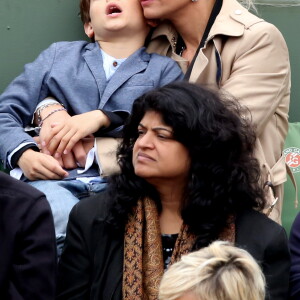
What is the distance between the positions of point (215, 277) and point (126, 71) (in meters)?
1.56

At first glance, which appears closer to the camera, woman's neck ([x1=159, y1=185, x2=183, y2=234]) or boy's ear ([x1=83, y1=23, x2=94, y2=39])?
woman's neck ([x1=159, y1=185, x2=183, y2=234])

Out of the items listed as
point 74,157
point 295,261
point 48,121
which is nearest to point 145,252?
point 295,261

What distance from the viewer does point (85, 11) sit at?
4555mm

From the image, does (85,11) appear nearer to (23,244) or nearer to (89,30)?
(89,30)

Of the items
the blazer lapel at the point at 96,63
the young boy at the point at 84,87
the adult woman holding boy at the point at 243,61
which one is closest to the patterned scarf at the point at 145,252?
the young boy at the point at 84,87

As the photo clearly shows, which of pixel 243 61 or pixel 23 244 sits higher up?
pixel 243 61

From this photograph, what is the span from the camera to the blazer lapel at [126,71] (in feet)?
13.8

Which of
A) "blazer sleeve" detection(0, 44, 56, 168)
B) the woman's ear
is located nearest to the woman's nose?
"blazer sleeve" detection(0, 44, 56, 168)

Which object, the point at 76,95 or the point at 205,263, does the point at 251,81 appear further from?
the point at 205,263

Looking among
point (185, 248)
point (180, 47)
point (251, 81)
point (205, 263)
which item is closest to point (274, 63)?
point (251, 81)

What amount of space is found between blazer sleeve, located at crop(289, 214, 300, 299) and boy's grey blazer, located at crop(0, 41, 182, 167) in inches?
36.4

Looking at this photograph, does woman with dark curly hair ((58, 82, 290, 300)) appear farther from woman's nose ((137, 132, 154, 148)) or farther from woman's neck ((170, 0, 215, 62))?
woman's neck ((170, 0, 215, 62))

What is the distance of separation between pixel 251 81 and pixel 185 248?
3.27 feet

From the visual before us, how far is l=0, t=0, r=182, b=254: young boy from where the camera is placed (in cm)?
401
